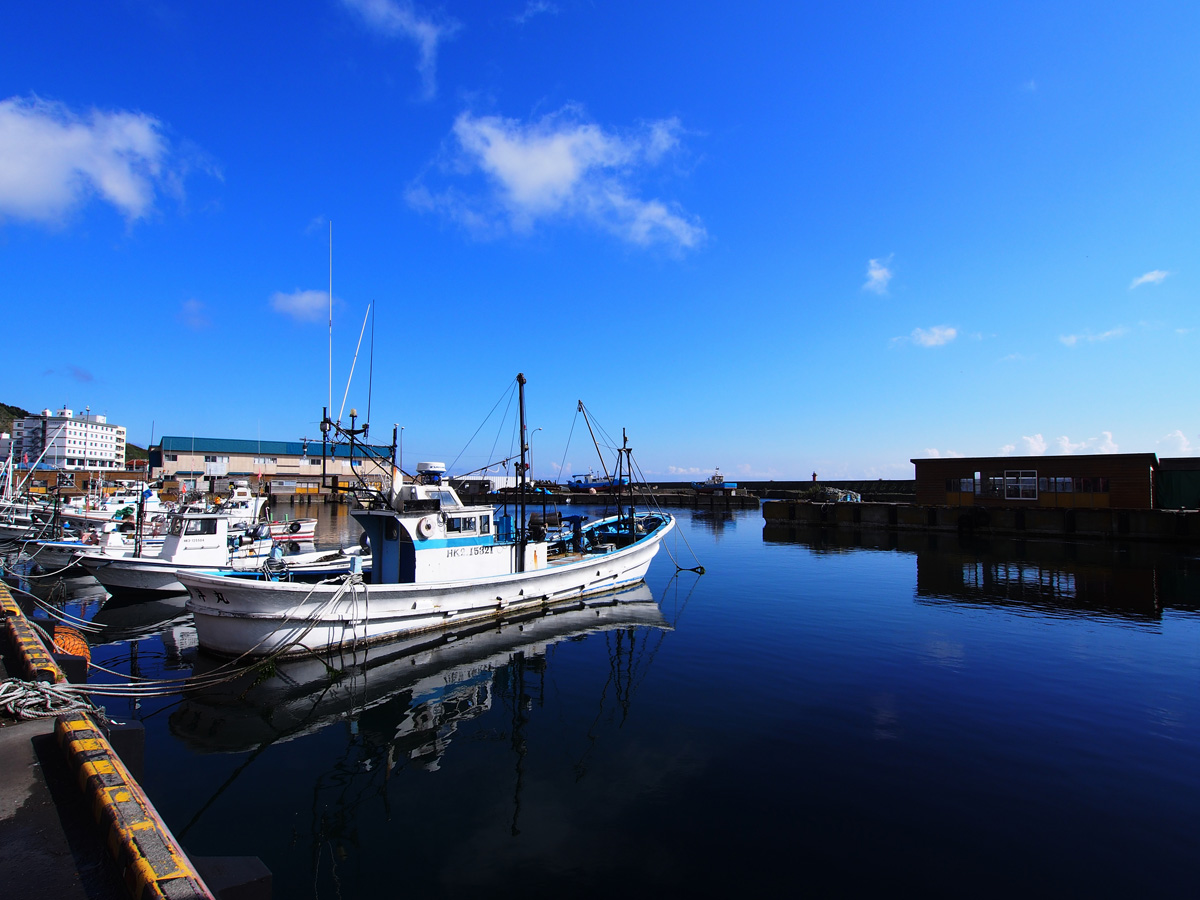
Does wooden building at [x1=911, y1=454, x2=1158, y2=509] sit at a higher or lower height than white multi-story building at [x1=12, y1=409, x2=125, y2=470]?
lower

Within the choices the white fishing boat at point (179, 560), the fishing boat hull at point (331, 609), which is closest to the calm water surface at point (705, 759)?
the fishing boat hull at point (331, 609)

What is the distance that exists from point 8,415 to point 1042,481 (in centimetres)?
20734

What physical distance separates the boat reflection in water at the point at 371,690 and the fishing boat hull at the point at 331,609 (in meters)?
0.45

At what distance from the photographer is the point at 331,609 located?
586 inches

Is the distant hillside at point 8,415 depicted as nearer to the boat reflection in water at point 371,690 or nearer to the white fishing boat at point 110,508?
the white fishing boat at point 110,508

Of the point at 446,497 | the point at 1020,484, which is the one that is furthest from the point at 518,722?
the point at 1020,484

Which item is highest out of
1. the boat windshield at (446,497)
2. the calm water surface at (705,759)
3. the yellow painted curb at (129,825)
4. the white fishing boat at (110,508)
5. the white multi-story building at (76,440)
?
the white multi-story building at (76,440)

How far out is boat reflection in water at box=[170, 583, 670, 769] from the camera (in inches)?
416

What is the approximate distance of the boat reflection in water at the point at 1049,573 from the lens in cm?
2155

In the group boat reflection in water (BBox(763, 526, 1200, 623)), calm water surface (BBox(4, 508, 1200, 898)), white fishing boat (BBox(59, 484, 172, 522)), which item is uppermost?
white fishing boat (BBox(59, 484, 172, 522))

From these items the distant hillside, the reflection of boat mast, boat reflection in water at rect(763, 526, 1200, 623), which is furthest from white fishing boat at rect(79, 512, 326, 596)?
the distant hillside

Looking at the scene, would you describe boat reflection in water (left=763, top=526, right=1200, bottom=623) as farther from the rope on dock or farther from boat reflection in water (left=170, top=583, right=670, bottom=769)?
the rope on dock

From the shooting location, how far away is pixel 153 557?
78.3ft

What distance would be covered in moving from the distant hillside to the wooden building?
18196 cm
